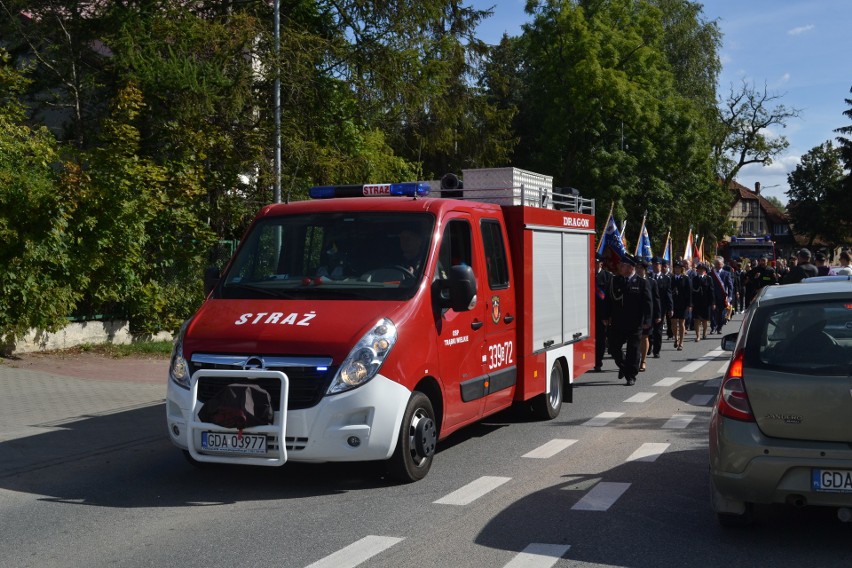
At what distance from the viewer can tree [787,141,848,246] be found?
82250mm

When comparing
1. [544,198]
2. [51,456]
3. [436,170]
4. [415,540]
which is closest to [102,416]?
[51,456]

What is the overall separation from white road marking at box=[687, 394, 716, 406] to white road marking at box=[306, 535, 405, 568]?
7.26 m

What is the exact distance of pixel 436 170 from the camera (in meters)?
44.4

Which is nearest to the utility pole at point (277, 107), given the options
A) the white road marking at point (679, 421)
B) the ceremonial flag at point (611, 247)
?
the ceremonial flag at point (611, 247)

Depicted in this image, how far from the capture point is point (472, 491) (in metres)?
7.48

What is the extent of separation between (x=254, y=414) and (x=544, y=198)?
507 cm

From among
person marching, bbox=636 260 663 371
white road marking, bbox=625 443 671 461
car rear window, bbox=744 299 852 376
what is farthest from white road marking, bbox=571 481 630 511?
person marching, bbox=636 260 663 371

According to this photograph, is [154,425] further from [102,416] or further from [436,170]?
[436,170]

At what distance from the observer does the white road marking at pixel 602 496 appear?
6.96 m

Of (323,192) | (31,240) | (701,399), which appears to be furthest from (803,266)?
(31,240)

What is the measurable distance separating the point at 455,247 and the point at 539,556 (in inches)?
137

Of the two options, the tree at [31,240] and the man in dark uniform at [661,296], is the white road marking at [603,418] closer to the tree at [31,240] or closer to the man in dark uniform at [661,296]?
the man in dark uniform at [661,296]

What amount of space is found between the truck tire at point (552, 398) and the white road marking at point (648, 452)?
1.66m

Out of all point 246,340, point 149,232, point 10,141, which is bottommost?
point 246,340
